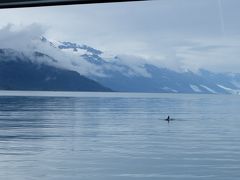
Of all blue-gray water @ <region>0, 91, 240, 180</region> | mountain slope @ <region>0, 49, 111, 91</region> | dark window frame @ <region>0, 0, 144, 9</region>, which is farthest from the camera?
mountain slope @ <region>0, 49, 111, 91</region>

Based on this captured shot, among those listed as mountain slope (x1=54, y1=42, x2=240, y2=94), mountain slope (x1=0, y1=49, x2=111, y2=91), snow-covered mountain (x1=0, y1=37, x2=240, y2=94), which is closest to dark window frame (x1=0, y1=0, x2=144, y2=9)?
mountain slope (x1=54, y1=42, x2=240, y2=94)

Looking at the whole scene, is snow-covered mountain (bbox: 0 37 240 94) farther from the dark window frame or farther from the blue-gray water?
the dark window frame

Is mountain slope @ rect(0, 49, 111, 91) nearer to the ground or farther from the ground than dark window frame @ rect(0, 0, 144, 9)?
farther from the ground

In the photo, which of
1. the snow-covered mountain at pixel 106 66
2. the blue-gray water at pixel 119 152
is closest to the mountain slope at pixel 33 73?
the snow-covered mountain at pixel 106 66

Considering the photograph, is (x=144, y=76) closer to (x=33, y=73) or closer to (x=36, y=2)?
(x=33, y=73)

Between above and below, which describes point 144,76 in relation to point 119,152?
above

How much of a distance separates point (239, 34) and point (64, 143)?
41.5 ft

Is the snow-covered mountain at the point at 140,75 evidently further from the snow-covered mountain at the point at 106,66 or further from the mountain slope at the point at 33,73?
the mountain slope at the point at 33,73

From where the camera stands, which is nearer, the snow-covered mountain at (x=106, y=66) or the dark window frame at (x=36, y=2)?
the dark window frame at (x=36, y=2)

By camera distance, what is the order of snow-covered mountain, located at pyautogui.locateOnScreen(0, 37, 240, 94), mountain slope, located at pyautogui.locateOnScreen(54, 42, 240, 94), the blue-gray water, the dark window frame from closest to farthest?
the dark window frame, the blue-gray water, mountain slope, located at pyautogui.locateOnScreen(54, 42, 240, 94), snow-covered mountain, located at pyautogui.locateOnScreen(0, 37, 240, 94)

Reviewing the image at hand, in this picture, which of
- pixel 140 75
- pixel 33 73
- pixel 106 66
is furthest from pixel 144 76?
pixel 33 73

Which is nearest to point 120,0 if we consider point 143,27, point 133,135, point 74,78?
point 133,135

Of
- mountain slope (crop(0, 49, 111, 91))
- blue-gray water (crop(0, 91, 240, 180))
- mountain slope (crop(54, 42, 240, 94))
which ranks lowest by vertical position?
blue-gray water (crop(0, 91, 240, 180))

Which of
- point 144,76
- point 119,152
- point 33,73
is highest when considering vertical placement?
point 33,73
